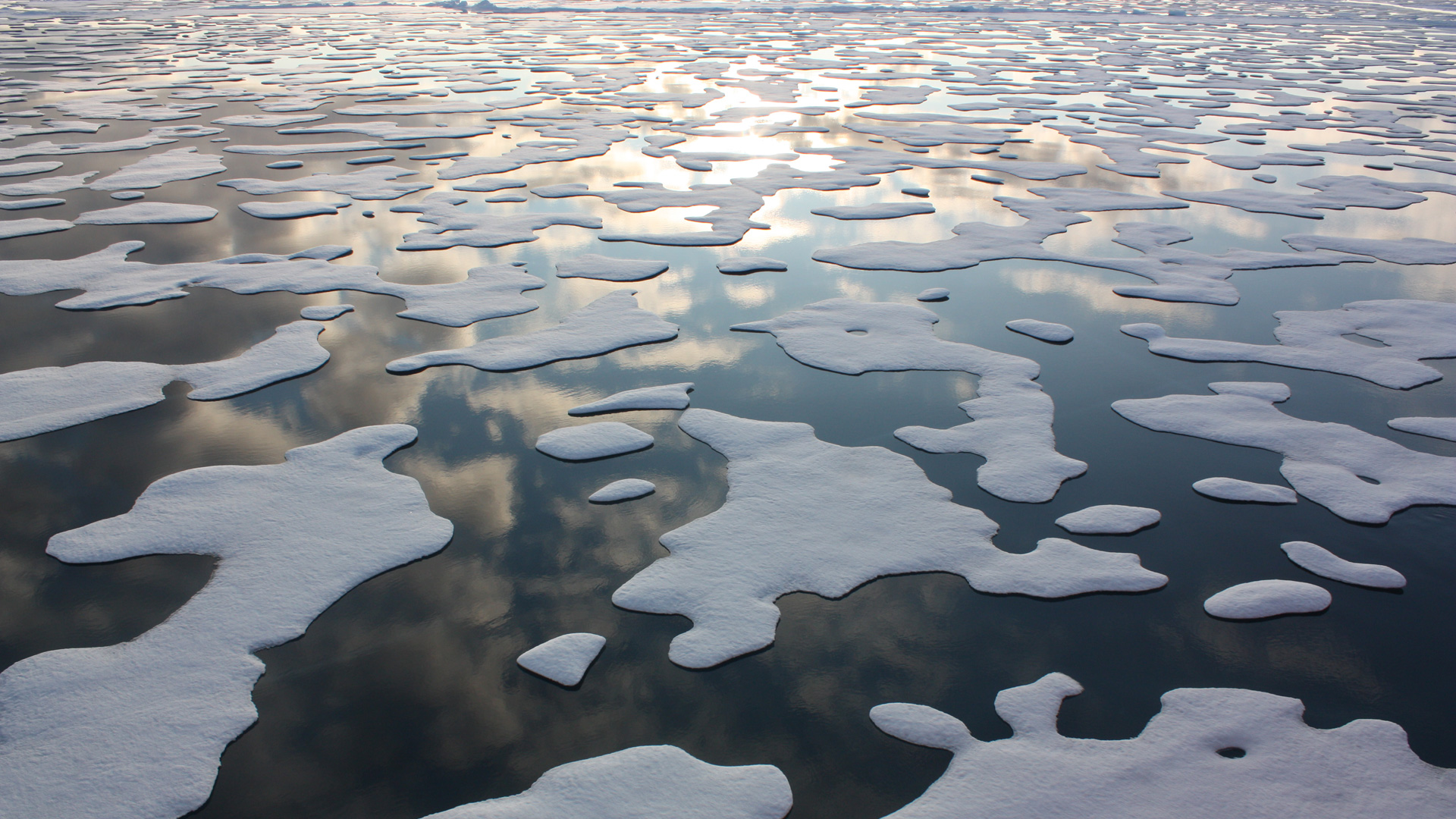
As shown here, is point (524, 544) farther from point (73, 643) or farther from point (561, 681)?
point (73, 643)

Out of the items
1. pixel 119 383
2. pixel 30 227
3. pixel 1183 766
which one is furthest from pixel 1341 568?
pixel 30 227

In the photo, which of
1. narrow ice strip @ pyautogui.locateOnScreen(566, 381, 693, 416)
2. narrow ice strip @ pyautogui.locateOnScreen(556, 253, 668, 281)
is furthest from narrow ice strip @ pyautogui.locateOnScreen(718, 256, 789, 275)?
narrow ice strip @ pyautogui.locateOnScreen(566, 381, 693, 416)

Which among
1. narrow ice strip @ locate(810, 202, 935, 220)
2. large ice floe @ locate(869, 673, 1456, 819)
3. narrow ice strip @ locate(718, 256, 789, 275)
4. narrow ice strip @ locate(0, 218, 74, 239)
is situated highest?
narrow ice strip @ locate(0, 218, 74, 239)

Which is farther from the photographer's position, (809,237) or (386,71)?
(386,71)

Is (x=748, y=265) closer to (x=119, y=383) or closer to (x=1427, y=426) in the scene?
(x=119, y=383)

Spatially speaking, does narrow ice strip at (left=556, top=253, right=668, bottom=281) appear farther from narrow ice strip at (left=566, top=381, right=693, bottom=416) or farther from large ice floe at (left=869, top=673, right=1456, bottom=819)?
large ice floe at (left=869, top=673, right=1456, bottom=819)

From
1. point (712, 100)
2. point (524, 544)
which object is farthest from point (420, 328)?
point (712, 100)

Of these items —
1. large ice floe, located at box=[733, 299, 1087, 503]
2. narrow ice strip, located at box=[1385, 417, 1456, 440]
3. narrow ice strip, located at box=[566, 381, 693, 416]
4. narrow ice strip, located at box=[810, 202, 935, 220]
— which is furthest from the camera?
narrow ice strip, located at box=[810, 202, 935, 220]

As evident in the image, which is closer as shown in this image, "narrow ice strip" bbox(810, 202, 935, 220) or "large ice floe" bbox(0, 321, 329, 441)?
"large ice floe" bbox(0, 321, 329, 441)
